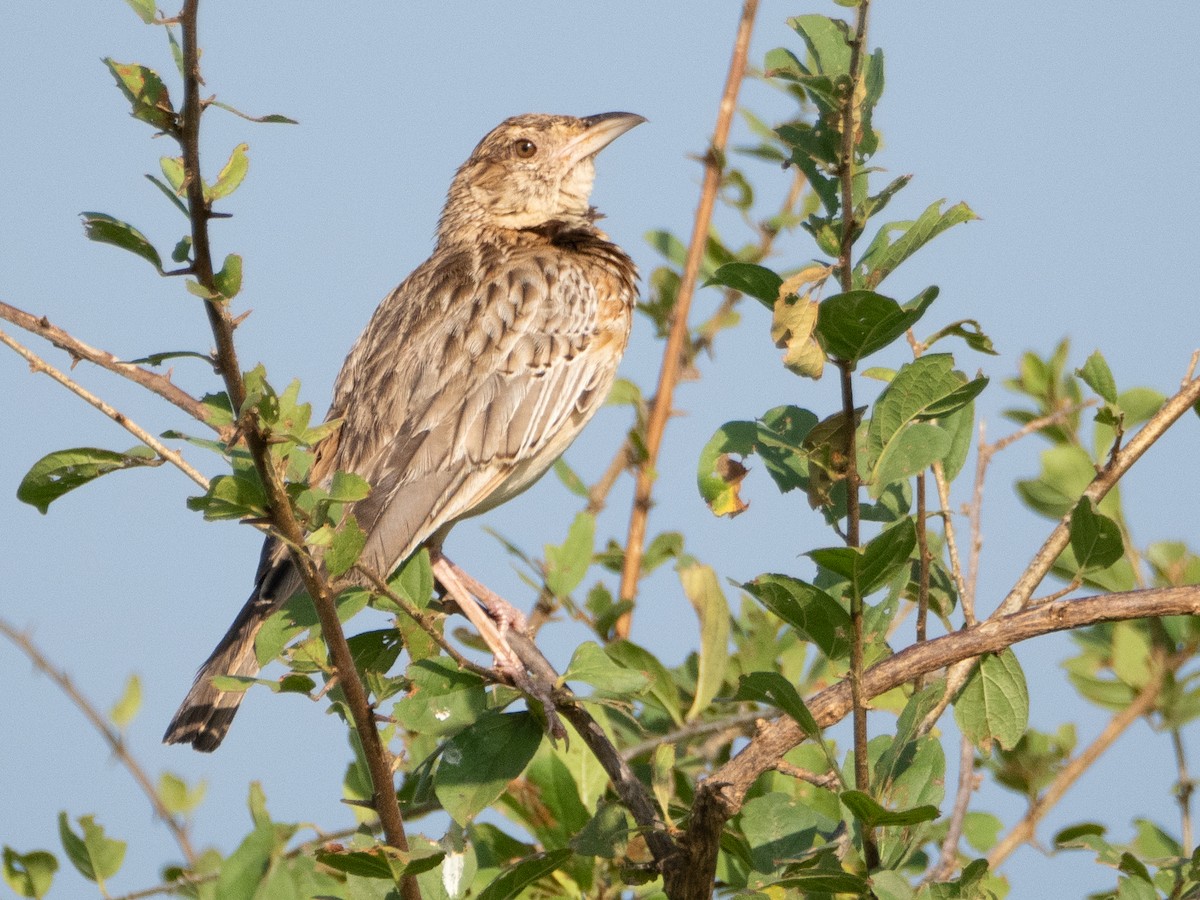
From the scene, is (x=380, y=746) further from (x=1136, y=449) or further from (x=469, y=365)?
(x=469, y=365)

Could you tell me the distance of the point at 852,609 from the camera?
109 inches

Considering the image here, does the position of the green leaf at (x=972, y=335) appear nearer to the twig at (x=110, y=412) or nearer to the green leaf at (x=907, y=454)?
the green leaf at (x=907, y=454)

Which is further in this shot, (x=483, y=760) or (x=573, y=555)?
(x=573, y=555)

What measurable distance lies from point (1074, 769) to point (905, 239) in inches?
74.3

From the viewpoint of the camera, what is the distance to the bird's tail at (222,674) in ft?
14.9

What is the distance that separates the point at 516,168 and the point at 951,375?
462 centimetres

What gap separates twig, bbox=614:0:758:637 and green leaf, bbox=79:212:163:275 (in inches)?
120

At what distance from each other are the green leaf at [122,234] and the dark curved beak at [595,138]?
5.06 meters

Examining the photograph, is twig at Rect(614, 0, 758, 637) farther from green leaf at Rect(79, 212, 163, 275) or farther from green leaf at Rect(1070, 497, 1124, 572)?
green leaf at Rect(79, 212, 163, 275)

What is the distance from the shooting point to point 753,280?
3002 millimetres

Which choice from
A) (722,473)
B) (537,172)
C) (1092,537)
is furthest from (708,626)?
(537,172)

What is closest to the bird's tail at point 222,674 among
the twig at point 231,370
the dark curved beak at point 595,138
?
the twig at point 231,370

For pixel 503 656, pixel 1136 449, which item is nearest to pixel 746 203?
pixel 503 656

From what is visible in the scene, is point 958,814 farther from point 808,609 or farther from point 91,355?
point 91,355
